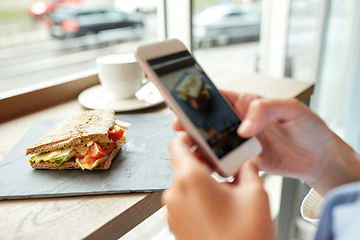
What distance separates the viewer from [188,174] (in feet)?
1.10

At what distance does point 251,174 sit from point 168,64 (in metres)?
0.19

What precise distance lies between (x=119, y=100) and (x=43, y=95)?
0.22 m

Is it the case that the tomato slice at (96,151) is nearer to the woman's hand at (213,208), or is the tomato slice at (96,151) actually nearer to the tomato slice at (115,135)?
the tomato slice at (115,135)

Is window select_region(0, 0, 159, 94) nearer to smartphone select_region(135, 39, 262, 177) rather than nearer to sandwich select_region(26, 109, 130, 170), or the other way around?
sandwich select_region(26, 109, 130, 170)

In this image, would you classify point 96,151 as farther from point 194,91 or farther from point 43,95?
point 43,95

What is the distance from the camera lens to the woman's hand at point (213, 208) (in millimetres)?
318

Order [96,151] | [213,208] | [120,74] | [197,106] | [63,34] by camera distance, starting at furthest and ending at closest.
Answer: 1. [63,34]
2. [120,74]
3. [96,151]
4. [197,106]
5. [213,208]

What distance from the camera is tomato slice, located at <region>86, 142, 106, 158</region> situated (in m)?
0.55

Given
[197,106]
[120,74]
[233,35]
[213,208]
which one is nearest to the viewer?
[213,208]

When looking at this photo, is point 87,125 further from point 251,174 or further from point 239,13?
point 239,13

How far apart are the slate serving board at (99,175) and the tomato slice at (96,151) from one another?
3 centimetres

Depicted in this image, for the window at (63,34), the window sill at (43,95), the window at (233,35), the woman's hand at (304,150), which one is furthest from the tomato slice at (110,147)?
the window at (233,35)

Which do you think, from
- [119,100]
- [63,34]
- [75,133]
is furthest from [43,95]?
[63,34]

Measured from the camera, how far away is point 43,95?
0.89m
